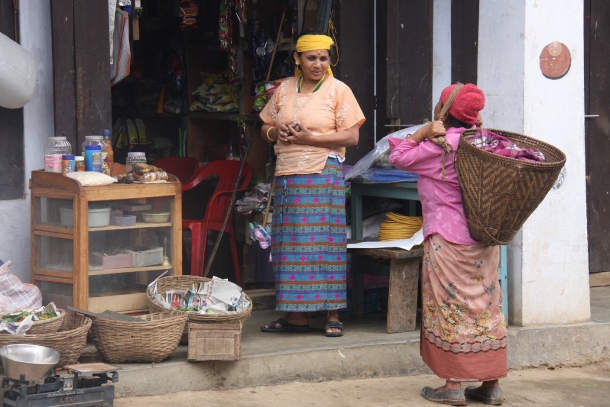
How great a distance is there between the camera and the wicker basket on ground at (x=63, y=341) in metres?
4.37

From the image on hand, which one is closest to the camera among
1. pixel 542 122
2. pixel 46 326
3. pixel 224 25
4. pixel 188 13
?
pixel 46 326

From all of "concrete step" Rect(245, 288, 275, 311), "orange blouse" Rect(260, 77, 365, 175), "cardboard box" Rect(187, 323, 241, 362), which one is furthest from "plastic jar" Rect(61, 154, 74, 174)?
"concrete step" Rect(245, 288, 275, 311)

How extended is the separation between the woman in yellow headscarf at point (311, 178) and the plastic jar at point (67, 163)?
1179 millimetres

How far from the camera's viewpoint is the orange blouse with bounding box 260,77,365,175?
5.33m

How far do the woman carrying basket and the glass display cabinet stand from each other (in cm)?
151

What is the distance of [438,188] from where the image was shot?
15.6 ft

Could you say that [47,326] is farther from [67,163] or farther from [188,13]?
[188,13]

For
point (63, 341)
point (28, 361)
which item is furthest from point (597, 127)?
point (28, 361)

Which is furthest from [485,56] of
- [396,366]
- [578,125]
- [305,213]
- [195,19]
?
[195,19]

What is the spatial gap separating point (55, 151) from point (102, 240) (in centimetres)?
58

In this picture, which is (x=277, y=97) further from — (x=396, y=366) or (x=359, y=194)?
(x=396, y=366)

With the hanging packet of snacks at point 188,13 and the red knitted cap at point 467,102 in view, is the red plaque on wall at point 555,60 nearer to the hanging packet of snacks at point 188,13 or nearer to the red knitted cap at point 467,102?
the red knitted cap at point 467,102

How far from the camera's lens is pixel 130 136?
830 cm

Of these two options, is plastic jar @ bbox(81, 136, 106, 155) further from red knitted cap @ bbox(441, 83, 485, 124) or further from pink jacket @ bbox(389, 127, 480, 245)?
red knitted cap @ bbox(441, 83, 485, 124)
